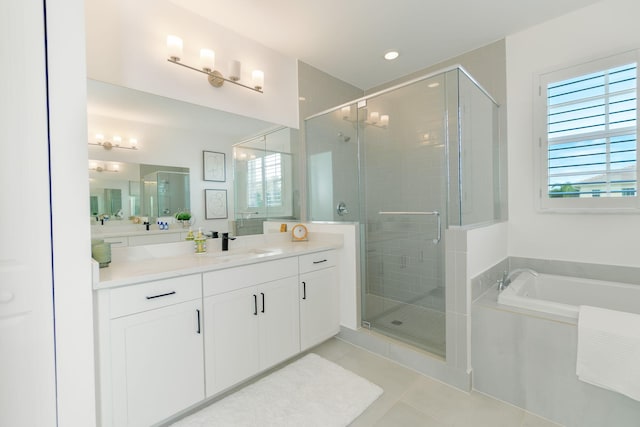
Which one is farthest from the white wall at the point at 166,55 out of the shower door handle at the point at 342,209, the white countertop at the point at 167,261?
the white countertop at the point at 167,261

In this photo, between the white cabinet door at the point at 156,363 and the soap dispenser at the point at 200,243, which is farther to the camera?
the soap dispenser at the point at 200,243

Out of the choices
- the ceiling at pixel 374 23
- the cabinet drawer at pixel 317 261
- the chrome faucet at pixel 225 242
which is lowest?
the cabinet drawer at pixel 317 261

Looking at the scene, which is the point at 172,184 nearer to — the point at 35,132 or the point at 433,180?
the point at 35,132

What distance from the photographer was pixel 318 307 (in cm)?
227

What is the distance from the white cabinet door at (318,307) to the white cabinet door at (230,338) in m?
0.44

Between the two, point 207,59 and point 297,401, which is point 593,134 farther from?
point 207,59

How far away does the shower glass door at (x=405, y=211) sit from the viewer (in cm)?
216

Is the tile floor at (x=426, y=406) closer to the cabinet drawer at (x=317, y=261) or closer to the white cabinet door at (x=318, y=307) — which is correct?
the white cabinet door at (x=318, y=307)

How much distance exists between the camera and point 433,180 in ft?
7.35

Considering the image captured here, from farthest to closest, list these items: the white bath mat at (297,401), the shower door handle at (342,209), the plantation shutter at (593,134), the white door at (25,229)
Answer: the shower door handle at (342,209)
the plantation shutter at (593,134)
the white bath mat at (297,401)
the white door at (25,229)

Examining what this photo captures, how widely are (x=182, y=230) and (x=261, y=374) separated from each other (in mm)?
1195

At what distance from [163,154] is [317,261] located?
4.61 feet

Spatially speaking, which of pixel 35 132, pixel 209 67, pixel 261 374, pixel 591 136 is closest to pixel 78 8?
pixel 35 132

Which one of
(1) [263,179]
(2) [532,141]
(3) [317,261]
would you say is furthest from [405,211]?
(1) [263,179]
